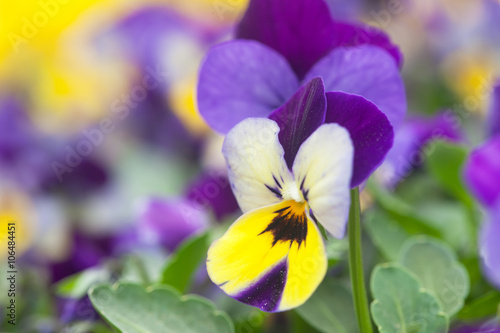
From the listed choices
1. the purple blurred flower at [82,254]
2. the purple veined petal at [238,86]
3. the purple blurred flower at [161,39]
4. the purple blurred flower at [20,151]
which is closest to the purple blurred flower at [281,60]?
the purple veined petal at [238,86]

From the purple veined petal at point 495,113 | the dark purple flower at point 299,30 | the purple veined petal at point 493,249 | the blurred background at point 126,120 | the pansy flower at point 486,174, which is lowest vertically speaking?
the blurred background at point 126,120

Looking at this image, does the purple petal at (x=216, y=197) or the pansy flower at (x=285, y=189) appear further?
the purple petal at (x=216, y=197)

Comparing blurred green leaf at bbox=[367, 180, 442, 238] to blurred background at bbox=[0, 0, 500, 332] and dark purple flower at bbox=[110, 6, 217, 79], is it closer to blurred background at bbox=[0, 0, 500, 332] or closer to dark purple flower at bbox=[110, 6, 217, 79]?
blurred background at bbox=[0, 0, 500, 332]

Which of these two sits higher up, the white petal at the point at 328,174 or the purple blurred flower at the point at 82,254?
the white petal at the point at 328,174

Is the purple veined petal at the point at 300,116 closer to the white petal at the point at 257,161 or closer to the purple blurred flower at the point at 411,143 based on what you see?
the white petal at the point at 257,161

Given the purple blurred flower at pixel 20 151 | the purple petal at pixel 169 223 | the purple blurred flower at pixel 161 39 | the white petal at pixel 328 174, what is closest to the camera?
the white petal at pixel 328 174

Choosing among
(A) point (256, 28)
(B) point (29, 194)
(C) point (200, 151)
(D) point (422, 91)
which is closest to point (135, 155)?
(C) point (200, 151)

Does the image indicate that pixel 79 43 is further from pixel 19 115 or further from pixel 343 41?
pixel 343 41

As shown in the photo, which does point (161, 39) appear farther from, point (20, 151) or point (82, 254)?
point (82, 254)
